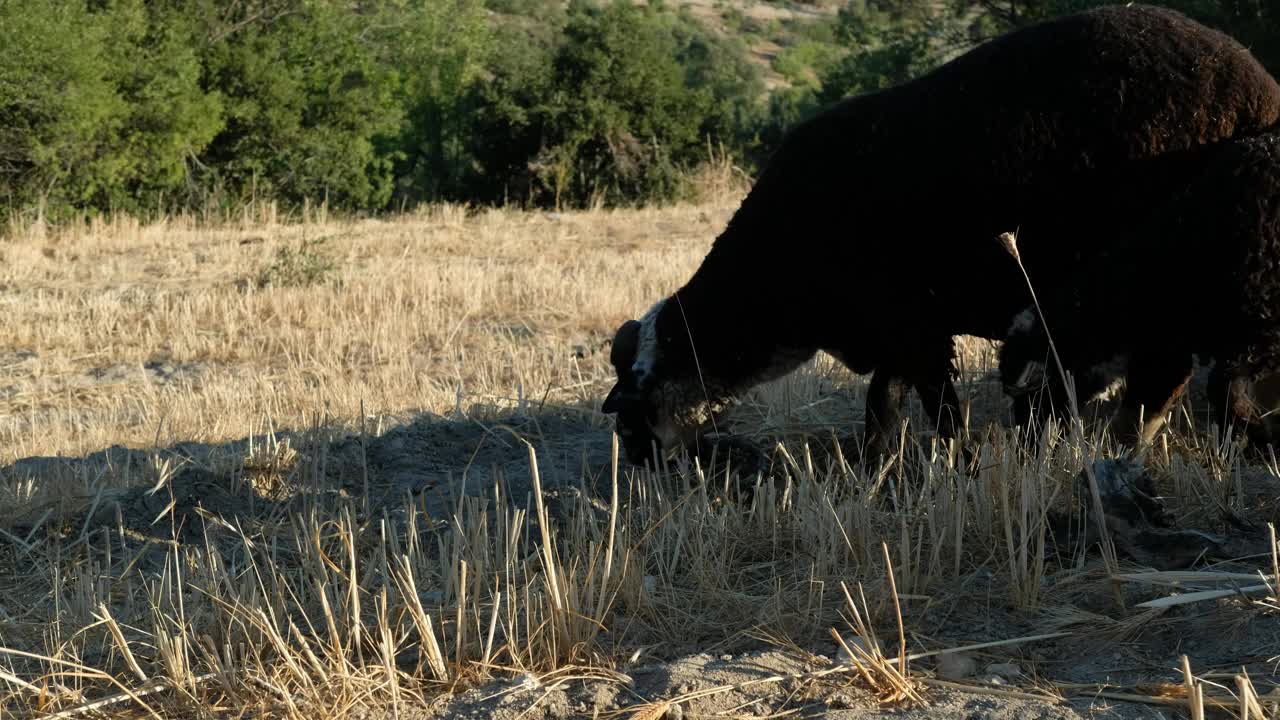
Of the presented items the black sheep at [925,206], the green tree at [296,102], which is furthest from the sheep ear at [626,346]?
the green tree at [296,102]

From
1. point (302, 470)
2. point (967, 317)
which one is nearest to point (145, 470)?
point (302, 470)

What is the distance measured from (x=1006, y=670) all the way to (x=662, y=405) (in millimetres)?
3328

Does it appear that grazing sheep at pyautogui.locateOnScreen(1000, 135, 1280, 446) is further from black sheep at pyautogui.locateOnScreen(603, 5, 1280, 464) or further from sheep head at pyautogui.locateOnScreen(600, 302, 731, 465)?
sheep head at pyautogui.locateOnScreen(600, 302, 731, 465)

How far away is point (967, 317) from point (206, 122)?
837 inches

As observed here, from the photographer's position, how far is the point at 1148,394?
20.2 feet

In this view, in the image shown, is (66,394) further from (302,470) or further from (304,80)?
(304,80)

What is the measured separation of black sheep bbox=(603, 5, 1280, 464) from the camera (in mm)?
5711

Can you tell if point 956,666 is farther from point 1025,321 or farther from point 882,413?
point 882,413

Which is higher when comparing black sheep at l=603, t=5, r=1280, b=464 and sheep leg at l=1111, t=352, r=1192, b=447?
black sheep at l=603, t=5, r=1280, b=464

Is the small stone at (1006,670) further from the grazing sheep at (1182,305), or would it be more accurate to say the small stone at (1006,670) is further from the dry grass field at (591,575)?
the grazing sheep at (1182,305)

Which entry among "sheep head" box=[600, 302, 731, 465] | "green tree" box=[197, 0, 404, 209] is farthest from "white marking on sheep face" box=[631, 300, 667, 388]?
"green tree" box=[197, 0, 404, 209]

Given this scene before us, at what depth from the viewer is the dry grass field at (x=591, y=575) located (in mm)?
3555

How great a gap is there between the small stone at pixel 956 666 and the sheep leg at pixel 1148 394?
271cm

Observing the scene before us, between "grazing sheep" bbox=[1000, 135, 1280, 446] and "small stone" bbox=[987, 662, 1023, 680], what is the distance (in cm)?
251
